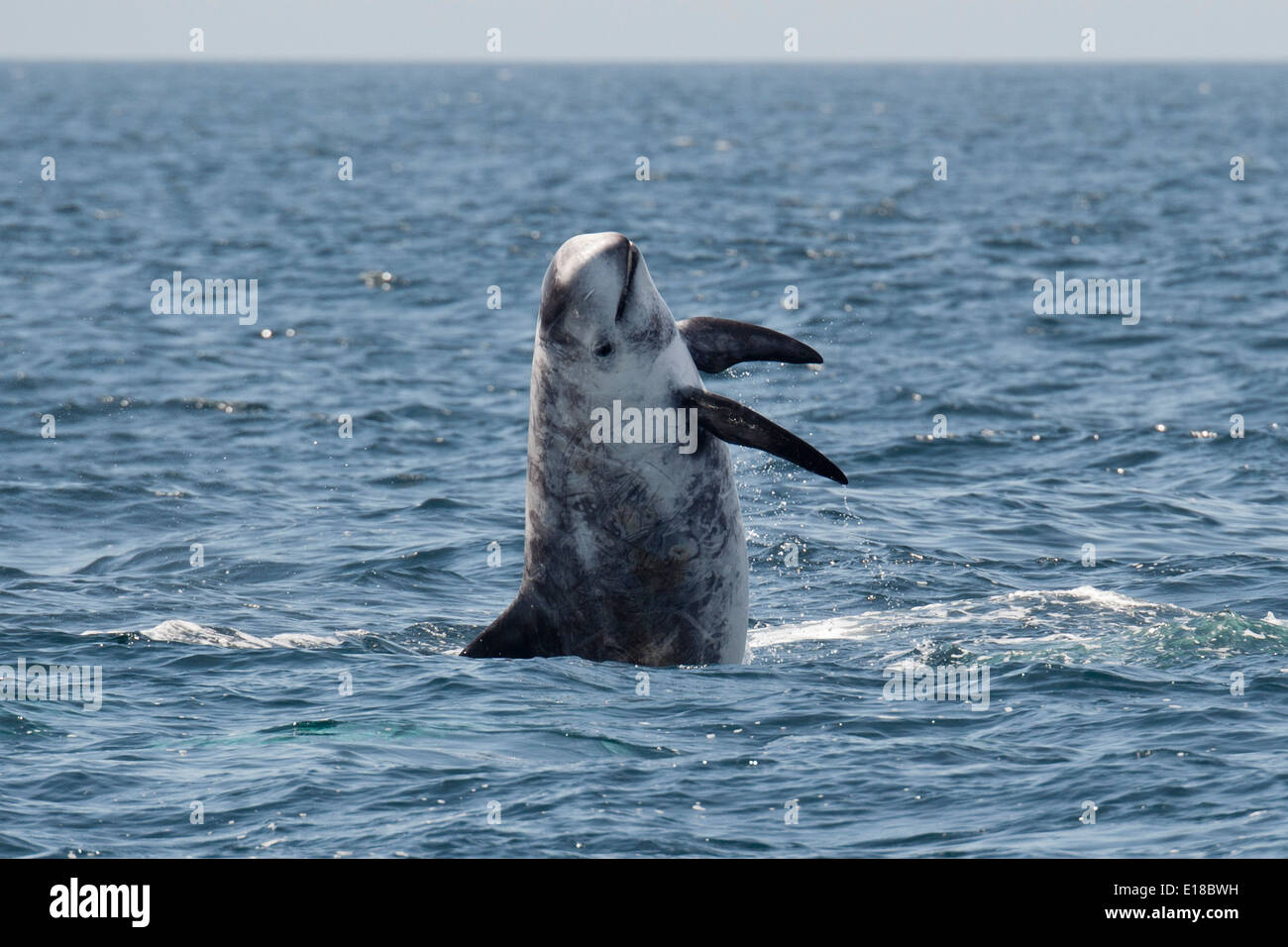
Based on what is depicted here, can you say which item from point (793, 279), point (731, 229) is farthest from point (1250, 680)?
point (731, 229)

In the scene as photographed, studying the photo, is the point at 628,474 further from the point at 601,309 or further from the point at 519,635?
the point at 519,635

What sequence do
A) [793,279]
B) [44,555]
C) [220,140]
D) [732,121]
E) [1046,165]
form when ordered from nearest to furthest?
[44,555] → [793,279] → [1046,165] → [220,140] → [732,121]

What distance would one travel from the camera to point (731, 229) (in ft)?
189

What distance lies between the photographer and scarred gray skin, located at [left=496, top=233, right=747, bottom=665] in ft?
52.7

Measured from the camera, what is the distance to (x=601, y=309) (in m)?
15.9

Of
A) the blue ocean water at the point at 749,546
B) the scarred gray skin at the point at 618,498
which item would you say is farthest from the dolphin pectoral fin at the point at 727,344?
the blue ocean water at the point at 749,546

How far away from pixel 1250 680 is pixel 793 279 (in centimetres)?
3110

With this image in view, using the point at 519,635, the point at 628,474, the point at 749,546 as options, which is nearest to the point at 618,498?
the point at 628,474

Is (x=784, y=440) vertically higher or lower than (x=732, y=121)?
lower

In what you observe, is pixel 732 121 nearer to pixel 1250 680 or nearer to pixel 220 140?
pixel 220 140

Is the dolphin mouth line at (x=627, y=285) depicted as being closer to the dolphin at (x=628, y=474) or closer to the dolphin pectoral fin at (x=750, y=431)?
the dolphin at (x=628, y=474)

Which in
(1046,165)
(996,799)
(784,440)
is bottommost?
(996,799)

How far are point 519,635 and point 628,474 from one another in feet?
6.19

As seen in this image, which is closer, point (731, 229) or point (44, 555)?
point (44, 555)
